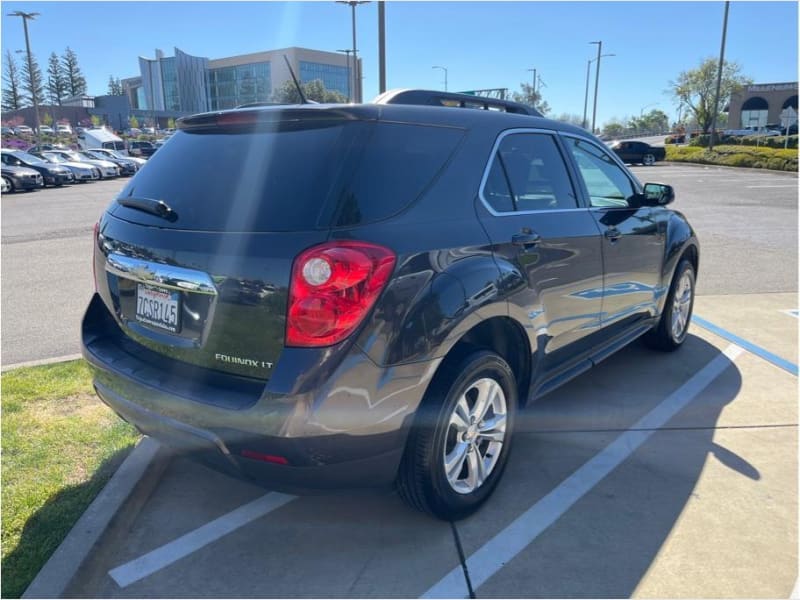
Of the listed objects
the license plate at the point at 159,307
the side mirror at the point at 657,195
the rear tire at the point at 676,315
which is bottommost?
the rear tire at the point at 676,315

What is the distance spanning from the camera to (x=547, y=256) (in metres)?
3.37

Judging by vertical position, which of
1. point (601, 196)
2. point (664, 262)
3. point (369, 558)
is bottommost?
point (369, 558)

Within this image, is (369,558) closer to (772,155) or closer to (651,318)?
(651,318)

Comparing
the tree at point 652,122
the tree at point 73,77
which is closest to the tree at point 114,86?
the tree at point 73,77

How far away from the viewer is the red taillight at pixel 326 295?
2344 mm

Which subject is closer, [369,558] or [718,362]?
[369,558]

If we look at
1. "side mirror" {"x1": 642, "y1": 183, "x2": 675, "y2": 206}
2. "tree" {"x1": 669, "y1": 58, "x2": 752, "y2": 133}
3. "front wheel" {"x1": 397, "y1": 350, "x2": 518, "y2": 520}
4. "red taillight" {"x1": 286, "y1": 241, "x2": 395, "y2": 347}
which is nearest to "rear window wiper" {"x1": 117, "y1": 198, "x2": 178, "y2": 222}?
"red taillight" {"x1": 286, "y1": 241, "x2": 395, "y2": 347}

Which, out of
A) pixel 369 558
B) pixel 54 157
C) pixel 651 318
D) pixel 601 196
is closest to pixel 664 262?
pixel 651 318

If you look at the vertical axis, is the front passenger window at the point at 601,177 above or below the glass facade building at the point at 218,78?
below

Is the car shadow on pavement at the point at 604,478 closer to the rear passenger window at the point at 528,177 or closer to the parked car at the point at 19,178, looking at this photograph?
the rear passenger window at the point at 528,177

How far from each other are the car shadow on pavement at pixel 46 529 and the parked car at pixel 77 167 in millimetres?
29845

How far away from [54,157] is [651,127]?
114355 millimetres

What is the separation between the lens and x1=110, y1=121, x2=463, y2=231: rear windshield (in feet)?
8.15

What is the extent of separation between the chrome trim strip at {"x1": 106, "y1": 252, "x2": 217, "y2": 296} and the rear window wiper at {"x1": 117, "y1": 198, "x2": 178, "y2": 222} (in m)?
0.21
